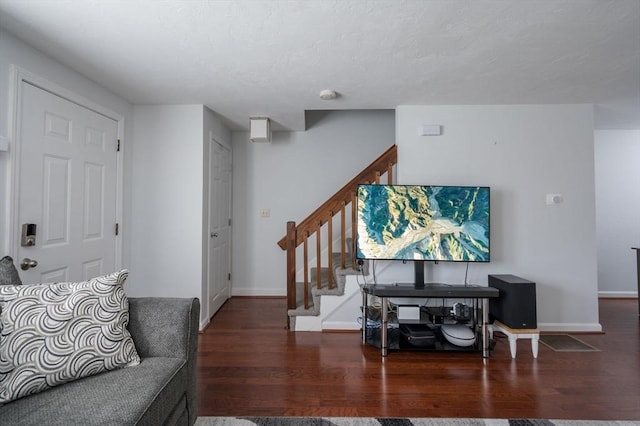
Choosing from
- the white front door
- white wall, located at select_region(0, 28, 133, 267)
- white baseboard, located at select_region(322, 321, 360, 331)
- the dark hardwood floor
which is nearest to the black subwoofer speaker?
the dark hardwood floor

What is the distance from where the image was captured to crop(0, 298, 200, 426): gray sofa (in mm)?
981

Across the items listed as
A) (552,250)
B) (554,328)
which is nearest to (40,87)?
(552,250)

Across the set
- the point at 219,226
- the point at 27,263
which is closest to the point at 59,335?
the point at 27,263

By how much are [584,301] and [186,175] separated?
164 inches

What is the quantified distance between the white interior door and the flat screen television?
1655 mm

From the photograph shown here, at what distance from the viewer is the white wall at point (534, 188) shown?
114 inches

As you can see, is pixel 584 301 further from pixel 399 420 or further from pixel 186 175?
pixel 186 175

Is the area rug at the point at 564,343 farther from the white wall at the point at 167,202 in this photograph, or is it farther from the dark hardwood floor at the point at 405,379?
the white wall at the point at 167,202

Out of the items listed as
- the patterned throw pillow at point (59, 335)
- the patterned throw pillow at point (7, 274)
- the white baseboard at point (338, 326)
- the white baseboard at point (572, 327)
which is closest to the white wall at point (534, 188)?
the white baseboard at point (572, 327)

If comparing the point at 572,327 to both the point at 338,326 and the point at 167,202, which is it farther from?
the point at 167,202

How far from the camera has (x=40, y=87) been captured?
1970mm

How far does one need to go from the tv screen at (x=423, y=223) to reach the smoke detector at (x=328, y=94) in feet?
2.84

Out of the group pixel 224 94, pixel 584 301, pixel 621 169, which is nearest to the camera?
pixel 224 94

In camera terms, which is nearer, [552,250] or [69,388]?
[69,388]
